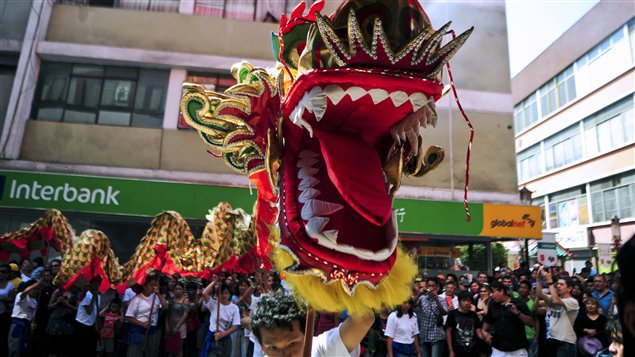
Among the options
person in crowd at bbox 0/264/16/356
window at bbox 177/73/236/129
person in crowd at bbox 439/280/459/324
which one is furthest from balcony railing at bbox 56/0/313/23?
person in crowd at bbox 439/280/459/324

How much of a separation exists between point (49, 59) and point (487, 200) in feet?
38.4

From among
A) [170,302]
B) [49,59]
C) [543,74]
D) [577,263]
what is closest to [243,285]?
[170,302]

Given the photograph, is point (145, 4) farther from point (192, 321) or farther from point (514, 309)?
point (514, 309)

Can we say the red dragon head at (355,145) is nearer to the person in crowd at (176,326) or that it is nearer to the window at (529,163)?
the person in crowd at (176,326)

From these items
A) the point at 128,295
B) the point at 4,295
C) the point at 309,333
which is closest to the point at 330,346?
the point at 309,333

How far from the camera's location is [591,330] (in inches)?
213

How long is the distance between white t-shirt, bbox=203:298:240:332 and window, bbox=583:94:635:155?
19134 mm

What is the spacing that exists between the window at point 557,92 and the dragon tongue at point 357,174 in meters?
26.3

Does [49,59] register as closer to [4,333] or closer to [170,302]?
[4,333]

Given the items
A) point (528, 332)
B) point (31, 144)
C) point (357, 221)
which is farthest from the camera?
point (31, 144)

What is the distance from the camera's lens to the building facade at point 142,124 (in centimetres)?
1025

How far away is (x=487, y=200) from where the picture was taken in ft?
39.7

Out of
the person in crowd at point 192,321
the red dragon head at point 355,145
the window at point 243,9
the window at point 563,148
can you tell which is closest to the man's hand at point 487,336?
the person in crowd at point 192,321

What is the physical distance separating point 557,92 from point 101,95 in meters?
24.1
